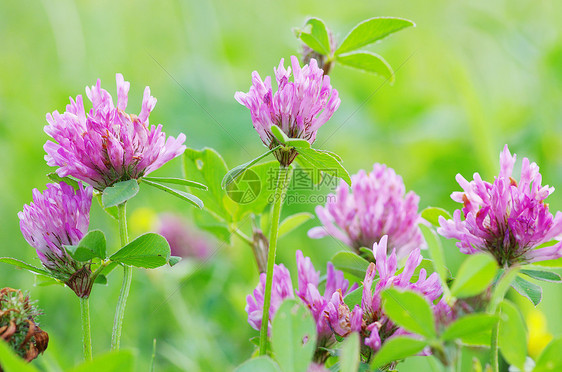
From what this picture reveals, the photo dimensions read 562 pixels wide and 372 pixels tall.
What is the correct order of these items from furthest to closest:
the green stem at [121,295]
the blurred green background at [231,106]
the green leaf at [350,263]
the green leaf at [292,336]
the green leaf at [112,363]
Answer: the blurred green background at [231,106] < the green leaf at [350,263] < the green stem at [121,295] < the green leaf at [292,336] < the green leaf at [112,363]

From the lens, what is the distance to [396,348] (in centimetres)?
50

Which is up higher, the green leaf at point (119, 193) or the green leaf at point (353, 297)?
the green leaf at point (119, 193)

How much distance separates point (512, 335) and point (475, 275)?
94mm

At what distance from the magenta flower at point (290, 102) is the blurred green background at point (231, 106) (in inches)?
21.6

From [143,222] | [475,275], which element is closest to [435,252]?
[475,275]

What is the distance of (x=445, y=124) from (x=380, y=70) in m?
1.55

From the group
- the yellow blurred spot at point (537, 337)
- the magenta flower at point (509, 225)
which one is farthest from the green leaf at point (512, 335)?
the yellow blurred spot at point (537, 337)

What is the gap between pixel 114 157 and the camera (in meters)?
0.69

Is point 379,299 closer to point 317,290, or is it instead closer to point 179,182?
point 317,290

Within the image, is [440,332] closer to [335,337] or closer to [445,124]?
[335,337]

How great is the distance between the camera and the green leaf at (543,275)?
696mm

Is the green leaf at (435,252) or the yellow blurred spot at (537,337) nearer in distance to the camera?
the green leaf at (435,252)

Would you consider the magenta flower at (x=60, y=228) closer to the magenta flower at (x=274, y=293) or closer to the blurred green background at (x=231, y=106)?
the magenta flower at (x=274, y=293)

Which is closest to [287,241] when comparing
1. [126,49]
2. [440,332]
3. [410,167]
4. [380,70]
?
[410,167]
